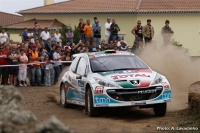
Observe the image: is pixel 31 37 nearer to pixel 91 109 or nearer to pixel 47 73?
pixel 47 73

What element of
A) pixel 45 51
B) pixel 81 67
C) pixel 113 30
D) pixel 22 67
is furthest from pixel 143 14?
pixel 81 67

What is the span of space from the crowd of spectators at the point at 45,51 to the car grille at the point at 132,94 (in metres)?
10.1

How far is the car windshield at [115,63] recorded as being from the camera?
13.7m

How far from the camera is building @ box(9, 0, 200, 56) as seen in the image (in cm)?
5576

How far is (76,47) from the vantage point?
23984mm

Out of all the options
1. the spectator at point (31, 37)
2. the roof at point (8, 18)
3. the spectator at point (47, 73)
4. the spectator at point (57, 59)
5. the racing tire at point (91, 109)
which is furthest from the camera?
the roof at point (8, 18)

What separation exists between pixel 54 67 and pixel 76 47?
128 cm

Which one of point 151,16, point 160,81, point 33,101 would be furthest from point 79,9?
point 160,81

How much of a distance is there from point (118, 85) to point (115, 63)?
1560 millimetres

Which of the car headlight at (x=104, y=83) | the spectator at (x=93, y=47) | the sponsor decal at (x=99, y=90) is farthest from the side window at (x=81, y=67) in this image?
the spectator at (x=93, y=47)

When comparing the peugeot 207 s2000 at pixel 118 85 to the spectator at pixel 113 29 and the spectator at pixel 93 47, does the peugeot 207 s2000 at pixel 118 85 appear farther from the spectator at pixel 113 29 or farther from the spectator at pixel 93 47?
the spectator at pixel 113 29

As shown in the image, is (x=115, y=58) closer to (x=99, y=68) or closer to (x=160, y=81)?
(x=99, y=68)

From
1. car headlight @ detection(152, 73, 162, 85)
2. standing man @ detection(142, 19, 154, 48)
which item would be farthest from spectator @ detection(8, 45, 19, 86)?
car headlight @ detection(152, 73, 162, 85)

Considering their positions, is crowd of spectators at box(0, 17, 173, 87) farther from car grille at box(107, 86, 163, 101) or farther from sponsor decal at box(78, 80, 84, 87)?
car grille at box(107, 86, 163, 101)
